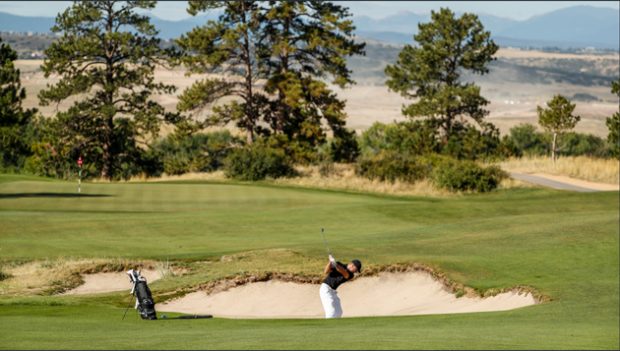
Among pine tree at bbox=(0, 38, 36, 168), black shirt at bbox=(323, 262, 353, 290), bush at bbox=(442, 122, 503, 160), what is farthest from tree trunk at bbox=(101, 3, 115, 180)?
black shirt at bbox=(323, 262, 353, 290)

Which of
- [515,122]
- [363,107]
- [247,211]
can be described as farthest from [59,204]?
[363,107]

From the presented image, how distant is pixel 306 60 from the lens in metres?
62.5

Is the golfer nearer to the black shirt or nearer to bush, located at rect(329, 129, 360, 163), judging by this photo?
the black shirt

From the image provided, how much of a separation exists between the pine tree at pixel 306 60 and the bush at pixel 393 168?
15.6 ft

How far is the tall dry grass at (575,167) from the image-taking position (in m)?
56.2

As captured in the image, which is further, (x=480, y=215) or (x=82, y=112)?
(x=82, y=112)

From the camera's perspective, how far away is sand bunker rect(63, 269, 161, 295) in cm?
2452

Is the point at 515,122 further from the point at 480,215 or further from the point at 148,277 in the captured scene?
the point at 148,277

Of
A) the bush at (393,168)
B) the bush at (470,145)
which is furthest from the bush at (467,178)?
the bush at (470,145)

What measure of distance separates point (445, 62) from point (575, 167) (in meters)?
12.4

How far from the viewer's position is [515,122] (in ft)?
517

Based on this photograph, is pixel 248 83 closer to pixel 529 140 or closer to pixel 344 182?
pixel 344 182

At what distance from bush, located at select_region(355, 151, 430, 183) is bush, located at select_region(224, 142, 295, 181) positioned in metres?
4.19

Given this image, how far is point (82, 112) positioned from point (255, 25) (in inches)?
451
